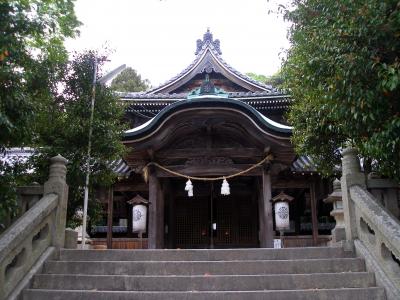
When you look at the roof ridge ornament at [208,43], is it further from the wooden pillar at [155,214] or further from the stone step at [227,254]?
the stone step at [227,254]

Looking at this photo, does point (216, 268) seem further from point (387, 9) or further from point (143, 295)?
point (387, 9)

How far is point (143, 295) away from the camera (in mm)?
5086

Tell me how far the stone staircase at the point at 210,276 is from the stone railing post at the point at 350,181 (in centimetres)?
40

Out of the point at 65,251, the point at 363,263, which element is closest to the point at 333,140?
the point at 363,263

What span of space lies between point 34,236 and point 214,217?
32.6 feet

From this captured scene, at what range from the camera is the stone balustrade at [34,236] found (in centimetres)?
511

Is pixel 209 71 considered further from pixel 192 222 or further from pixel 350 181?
pixel 350 181

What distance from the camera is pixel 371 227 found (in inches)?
225

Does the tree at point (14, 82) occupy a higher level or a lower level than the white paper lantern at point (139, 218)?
higher

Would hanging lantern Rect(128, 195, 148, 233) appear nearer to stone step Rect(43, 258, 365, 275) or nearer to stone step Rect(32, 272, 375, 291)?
stone step Rect(43, 258, 365, 275)

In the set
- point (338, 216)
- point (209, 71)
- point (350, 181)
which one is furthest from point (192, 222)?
point (350, 181)

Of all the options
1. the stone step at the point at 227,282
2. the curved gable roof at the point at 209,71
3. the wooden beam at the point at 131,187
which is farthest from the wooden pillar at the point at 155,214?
the curved gable roof at the point at 209,71

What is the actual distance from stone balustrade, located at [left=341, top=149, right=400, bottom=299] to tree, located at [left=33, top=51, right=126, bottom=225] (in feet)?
14.1

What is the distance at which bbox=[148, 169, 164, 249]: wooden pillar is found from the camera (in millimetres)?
12055
